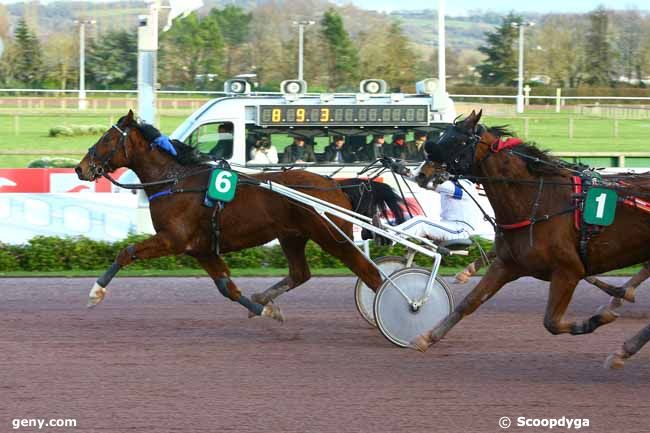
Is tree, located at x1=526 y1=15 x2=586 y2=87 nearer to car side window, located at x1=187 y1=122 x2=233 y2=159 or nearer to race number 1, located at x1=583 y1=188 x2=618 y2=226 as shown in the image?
car side window, located at x1=187 y1=122 x2=233 y2=159

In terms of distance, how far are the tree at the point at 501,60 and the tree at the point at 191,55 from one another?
49.0 ft

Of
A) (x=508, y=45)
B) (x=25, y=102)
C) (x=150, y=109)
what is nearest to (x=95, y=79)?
(x=25, y=102)

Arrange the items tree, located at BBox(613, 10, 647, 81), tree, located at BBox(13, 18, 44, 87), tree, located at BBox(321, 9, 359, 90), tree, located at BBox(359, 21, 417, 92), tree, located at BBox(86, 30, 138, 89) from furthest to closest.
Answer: tree, located at BBox(613, 10, 647, 81) < tree, located at BBox(359, 21, 417, 92) < tree, located at BBox(86, 30, 138, 89) < tree, located at BBox(13, 18, 44, 87) < tree, located at BBox(321, 9, 359, 90)

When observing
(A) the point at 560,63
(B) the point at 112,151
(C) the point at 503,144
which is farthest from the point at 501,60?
(C) the point at 503,144

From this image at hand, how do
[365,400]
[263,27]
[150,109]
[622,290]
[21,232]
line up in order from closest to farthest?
1. [365,400]
2. [622,290]
3. [21,232]
4. [150,109]
5. [263,27]

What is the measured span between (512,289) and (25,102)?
1382 inches

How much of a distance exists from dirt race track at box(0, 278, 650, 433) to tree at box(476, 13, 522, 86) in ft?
159


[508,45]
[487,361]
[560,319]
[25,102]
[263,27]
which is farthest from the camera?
[263,27]

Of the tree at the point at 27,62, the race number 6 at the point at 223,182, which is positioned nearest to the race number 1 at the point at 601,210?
the race number 6 at the point at 223,182

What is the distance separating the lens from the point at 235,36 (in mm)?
67750

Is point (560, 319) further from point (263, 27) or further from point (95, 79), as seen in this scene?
point (263, 27)

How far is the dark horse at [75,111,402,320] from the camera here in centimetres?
758

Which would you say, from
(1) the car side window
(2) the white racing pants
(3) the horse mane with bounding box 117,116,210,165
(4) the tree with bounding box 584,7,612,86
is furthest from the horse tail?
(4) the tree with bounding box 584,7,612,86

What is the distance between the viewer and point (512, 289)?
33.0ft
